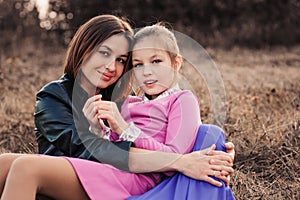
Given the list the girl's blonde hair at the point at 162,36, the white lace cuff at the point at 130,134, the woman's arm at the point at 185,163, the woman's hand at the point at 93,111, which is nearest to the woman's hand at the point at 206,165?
the woman's arm at the point at 185,163

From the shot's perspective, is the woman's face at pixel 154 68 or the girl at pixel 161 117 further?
the woman's face at pixel 154 68

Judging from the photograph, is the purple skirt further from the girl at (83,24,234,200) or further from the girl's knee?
the girl's knee

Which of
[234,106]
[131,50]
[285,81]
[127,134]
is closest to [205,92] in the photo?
[234,106]

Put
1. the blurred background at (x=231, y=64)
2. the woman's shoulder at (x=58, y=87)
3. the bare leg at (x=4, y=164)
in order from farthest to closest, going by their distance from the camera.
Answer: the blurred background at (x=231, y=64)
the woman's shoulder at (x=58, y=87)
the bare leg at (x=4, y=164)

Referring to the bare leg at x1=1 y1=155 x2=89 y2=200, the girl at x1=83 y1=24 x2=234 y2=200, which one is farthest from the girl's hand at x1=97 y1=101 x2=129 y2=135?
the bare leg at x1=1 y1=155 x2=89 y2=200

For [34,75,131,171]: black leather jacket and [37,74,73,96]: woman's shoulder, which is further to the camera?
[37,74,73,96]: woman's shoulder

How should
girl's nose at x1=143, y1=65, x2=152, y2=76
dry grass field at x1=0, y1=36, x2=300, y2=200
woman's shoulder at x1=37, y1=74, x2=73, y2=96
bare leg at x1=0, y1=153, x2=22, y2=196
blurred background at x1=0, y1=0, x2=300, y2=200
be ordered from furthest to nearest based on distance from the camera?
blurred background at x1=0, y1=0, x2=300, y2=200 → dry grass field at x1=0, y1=36, x2=300, y2=200 → woman's shoulder at x1=37, y1=74, x2=73, y2=96 → girl's nose at x1=143, y1=65, x2=152, y2=76 → bare leg at x1=0, y1=153, x2=22, y2=196

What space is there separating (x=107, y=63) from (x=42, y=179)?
0.69 meters

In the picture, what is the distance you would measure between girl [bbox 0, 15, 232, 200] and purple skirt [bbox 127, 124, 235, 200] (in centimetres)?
5

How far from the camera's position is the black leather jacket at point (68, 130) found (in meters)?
2.35

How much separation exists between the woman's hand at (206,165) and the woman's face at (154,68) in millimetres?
402

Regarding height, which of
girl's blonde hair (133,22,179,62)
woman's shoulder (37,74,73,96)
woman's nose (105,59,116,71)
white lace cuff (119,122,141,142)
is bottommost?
white lace cuff (119,122,141,142)

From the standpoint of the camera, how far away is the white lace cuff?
2348 millimetres

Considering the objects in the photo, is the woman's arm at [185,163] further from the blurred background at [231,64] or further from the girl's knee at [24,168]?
the blurred background at [231,64]
